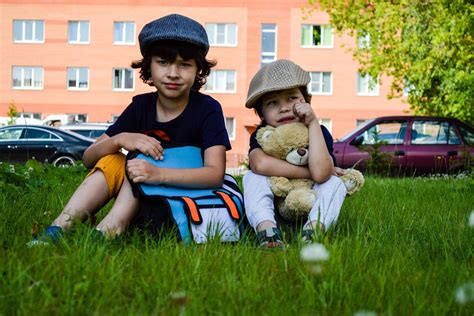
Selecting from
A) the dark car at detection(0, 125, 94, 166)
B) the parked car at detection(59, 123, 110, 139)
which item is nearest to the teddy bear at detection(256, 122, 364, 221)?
the dark car at detection(0, 125, 94, 166)

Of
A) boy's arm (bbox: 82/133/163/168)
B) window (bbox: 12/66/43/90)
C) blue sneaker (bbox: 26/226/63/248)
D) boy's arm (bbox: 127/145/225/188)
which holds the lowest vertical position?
blue sneaker (bbox: 26/226/63/248)

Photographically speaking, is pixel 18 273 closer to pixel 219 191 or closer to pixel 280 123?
pixel 219 191

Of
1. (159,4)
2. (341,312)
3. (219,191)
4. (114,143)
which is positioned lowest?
(341,312)

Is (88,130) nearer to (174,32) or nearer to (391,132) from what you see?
(391,132)

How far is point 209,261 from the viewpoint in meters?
2.21

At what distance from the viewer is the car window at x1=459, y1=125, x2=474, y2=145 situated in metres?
13.2

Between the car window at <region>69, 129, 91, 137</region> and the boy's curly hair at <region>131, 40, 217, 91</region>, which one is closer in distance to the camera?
the boy's curly hair at <region>131, 40, 217, 91</region>

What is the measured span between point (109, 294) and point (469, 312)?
102cm

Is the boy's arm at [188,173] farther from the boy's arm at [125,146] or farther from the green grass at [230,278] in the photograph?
the green grass at [230,278]

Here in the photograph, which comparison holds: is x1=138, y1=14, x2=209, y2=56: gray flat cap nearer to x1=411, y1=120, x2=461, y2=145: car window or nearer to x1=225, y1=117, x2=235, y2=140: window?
x1=411, y1=120, x2=461, y2=145: car window

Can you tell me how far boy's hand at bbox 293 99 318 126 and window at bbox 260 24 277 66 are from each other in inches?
1284

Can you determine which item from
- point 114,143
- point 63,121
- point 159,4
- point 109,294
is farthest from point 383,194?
point 159,4

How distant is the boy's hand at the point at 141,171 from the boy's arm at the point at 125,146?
86 mm

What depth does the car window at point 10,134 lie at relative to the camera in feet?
52.6
